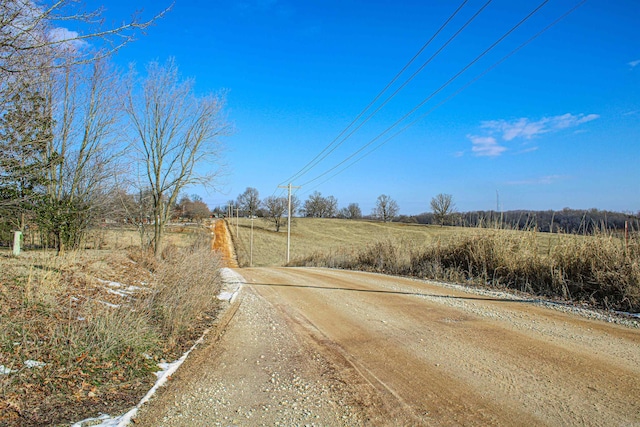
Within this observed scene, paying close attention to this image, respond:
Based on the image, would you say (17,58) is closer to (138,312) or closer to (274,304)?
(138,312)

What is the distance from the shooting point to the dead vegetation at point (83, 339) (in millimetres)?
3613

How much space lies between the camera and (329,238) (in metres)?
64.4

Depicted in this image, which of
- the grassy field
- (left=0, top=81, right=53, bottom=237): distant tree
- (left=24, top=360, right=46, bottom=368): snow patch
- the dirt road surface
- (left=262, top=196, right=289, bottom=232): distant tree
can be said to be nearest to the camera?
the dirt road surface

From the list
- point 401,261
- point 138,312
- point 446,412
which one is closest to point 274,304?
point 138,312

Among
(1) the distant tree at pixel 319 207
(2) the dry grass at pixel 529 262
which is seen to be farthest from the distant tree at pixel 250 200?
(2) the dry grass at pixel 529 262

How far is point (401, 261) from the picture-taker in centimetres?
1532

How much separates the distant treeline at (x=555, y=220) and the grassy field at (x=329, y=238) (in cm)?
38

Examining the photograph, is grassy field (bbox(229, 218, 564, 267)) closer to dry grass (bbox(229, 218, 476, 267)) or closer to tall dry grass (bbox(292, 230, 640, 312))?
dry grass (bbox(229, 218, 476, 267))

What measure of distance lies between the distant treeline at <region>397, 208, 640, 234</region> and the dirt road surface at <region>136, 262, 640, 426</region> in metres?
3.98

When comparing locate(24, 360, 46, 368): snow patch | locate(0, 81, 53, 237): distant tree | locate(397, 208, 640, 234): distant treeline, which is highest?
locate(0, 81, 53, 237): distant tree

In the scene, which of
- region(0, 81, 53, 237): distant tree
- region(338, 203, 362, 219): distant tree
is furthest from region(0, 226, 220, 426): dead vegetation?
region(338, 203, 362, 219): distant tree

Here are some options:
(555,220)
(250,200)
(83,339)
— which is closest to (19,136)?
(83,339)

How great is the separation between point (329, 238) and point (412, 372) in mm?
60114

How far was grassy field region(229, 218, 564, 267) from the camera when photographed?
49.4 ft
